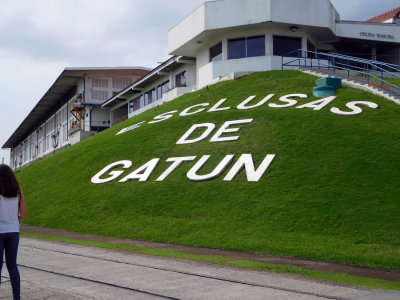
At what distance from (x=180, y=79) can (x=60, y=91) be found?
91.6 feet

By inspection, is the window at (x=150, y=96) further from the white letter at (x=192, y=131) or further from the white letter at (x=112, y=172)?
the white letter at (x=112, y=172)

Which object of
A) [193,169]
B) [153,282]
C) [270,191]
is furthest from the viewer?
[193,169]

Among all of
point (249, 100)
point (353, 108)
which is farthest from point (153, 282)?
point (249, 100)

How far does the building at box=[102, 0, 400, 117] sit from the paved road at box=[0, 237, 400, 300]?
75.2ft

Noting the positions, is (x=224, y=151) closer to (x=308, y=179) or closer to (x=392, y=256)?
(x=308, y=179)

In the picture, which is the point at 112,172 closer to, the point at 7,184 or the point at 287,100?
the point at 287,100

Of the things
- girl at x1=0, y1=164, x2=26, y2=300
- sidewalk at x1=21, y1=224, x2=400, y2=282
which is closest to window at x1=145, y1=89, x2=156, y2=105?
sidewalk at x1=21, y1=224, x2=400, y2=282

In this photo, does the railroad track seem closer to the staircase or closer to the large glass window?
the staircase

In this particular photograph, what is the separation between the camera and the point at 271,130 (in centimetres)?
2130

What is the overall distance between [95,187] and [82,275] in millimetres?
13048

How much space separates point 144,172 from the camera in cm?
2162

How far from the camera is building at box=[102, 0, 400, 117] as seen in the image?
105ft

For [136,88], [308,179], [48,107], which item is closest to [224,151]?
[308,179]

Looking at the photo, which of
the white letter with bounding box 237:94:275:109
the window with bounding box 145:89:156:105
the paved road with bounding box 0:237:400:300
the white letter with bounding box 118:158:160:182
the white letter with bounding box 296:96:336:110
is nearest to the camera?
the paved road with bounding box 0:237:400:300
